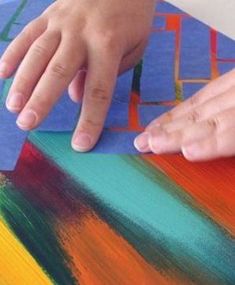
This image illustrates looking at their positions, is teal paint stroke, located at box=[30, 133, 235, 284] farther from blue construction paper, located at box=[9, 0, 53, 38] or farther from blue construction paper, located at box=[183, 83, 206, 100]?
blue construction paper, located at box=[9, 0, 53, 38]

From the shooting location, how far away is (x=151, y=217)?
0.56m

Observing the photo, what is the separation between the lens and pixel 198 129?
0.63 m

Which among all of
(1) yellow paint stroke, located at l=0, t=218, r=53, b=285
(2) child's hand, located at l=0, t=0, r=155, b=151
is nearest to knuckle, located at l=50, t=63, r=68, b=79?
(2) child's hand, located at l=0, t=0, r=155, b=151

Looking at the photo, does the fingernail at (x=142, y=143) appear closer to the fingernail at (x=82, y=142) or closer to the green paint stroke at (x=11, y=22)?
the fingernail at (x=82, y=142)

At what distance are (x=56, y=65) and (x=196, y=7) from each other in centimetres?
39

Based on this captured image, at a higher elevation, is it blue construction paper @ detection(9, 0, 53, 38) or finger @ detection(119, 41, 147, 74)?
finger @ detection(119, 41, 147, 74)

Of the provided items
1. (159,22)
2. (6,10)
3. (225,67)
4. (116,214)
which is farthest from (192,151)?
(6,10)

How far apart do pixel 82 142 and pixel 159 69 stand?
0.21m

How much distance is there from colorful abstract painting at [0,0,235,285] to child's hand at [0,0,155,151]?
43mm

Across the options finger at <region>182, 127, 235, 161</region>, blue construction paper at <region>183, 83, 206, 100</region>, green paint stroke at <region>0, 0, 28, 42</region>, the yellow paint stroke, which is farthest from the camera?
green paint stroke at <region>0, 0, 28, 42</region>

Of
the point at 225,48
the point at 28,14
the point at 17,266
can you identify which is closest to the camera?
the point at 17,266

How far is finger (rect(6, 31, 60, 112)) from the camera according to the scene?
65cm

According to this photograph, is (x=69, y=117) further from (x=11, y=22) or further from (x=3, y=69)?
(x=11, y=22)

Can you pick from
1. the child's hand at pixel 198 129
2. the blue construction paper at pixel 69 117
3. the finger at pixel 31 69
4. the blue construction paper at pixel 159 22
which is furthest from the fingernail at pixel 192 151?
the blue construction paper at pixel 159 22
